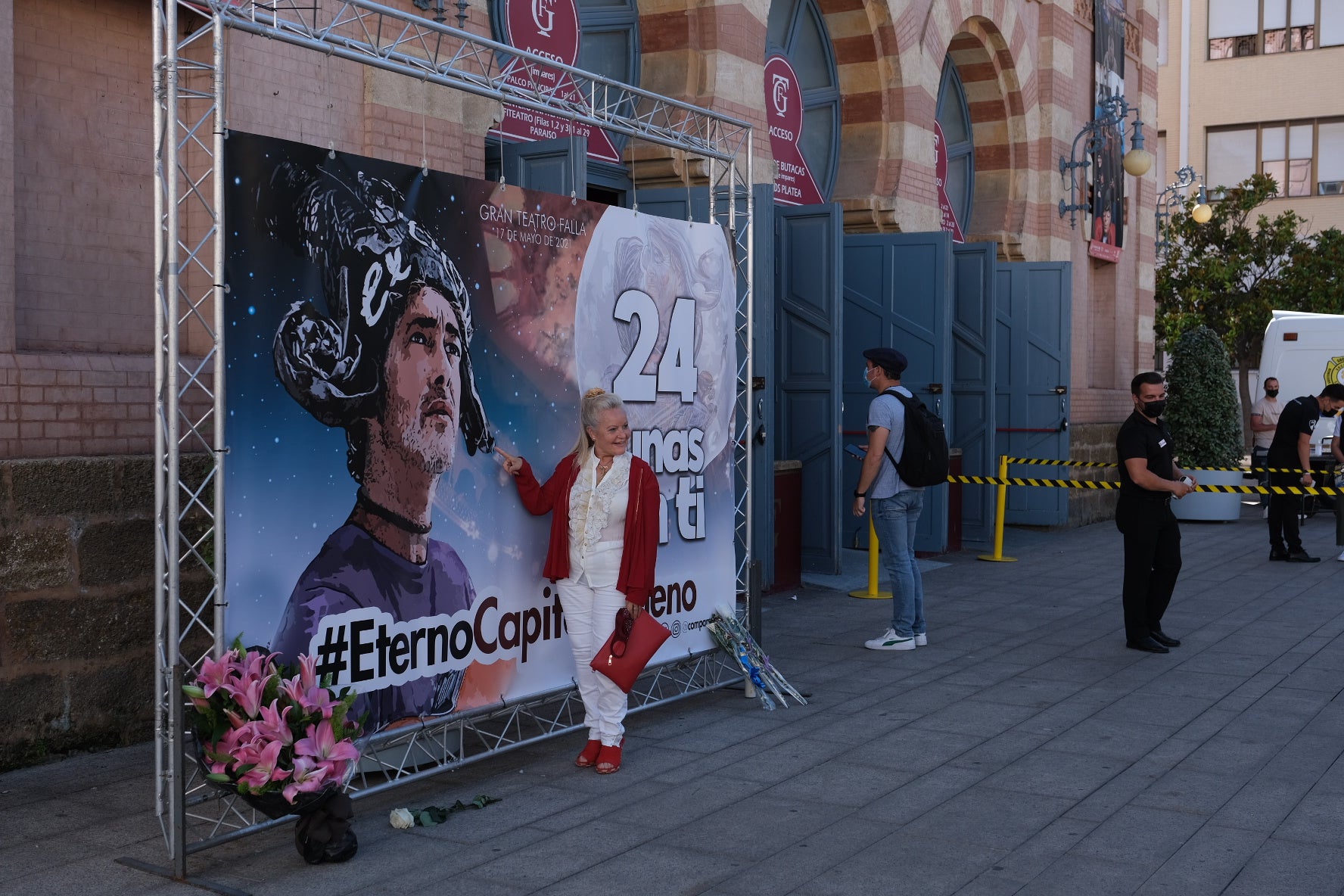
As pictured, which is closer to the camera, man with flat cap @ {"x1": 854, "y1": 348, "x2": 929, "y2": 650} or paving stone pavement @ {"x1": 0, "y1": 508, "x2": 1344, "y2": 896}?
paving stone pavement @ {"x1": 0, "y1": 508, "x2": 1344, "y2": 896}

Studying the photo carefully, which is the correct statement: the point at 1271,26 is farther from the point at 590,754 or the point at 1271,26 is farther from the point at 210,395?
the point at 210,395

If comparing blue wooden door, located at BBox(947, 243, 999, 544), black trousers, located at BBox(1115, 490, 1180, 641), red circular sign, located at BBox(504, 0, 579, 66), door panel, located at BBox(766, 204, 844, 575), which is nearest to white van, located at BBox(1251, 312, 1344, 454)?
blue wooden door, located at BBox(947, 243, 999, 544)

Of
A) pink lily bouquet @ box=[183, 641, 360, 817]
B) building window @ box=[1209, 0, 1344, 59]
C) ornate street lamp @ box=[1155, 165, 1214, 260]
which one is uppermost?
building window @ box=[1209, 0, 1344, 59]

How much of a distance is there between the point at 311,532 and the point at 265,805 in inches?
39.6

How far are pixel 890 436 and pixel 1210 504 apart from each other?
1101 cm

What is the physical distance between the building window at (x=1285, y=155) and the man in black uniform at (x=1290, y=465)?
25.6 meters

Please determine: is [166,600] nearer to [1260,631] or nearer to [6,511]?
[6,511]

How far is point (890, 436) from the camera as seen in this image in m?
9.12

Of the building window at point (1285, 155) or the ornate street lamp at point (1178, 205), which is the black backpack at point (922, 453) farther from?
the building window at point (1285, 155)

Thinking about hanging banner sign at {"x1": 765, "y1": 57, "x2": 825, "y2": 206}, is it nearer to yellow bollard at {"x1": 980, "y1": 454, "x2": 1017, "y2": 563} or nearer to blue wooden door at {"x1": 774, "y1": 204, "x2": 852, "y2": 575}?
blue wooden door at {"x1": 774, "y1": 204, "x2": 852, "y2": 575}

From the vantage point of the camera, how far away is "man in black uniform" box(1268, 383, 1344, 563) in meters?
14.0

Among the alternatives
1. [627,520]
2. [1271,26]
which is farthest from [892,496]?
[1271,26]

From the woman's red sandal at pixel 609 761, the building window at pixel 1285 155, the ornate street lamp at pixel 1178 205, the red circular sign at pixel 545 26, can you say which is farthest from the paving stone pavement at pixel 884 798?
the building window at pixel 1285 155

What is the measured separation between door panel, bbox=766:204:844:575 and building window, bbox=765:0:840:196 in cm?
218
